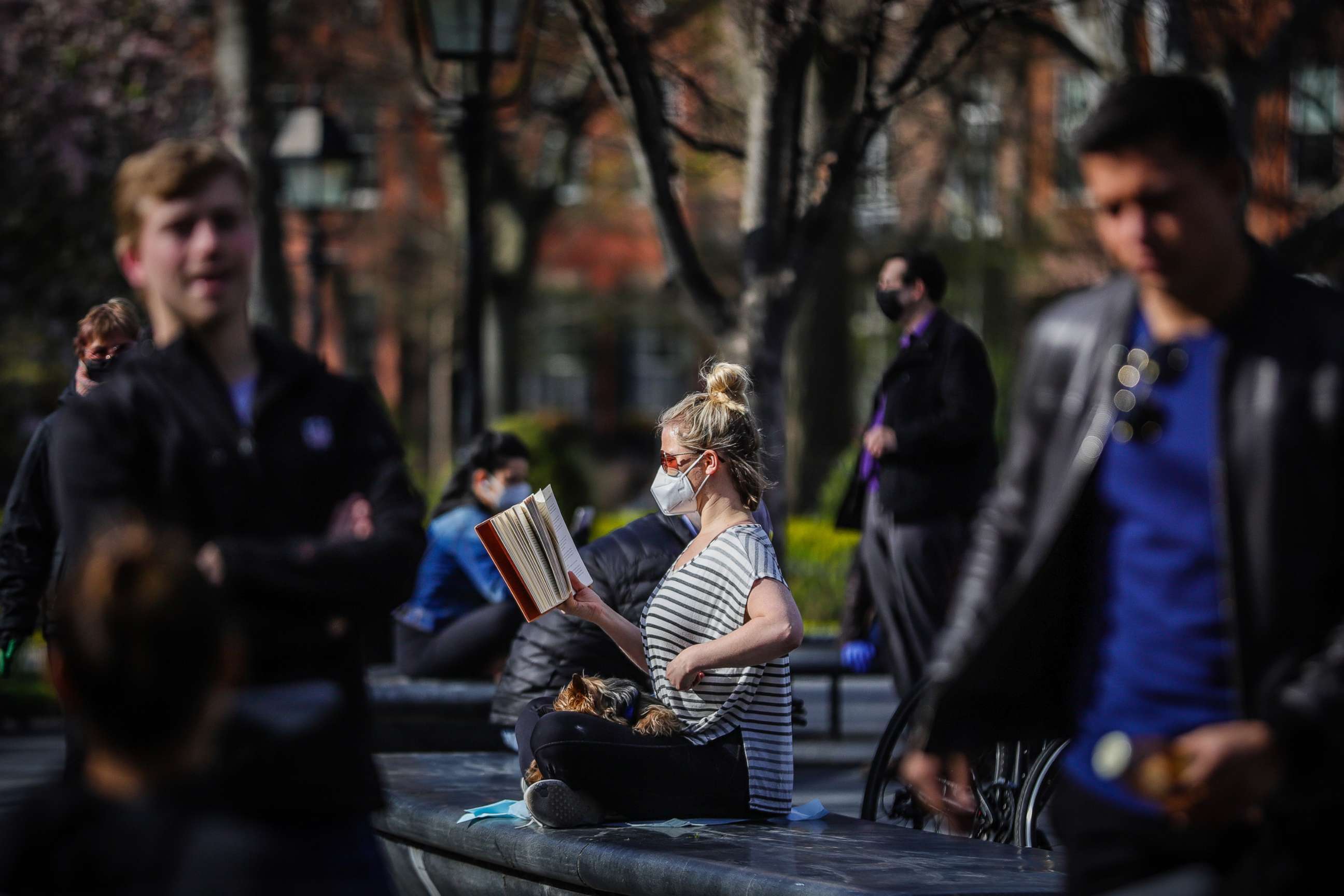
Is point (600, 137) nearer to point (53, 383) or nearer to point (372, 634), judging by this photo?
point (53, 383)

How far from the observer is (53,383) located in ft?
70.3

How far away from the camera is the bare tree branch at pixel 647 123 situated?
989 cm

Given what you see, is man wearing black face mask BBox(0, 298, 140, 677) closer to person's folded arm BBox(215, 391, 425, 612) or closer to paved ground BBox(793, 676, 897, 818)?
person's folded arm BBox(215, 391, 425, 612)

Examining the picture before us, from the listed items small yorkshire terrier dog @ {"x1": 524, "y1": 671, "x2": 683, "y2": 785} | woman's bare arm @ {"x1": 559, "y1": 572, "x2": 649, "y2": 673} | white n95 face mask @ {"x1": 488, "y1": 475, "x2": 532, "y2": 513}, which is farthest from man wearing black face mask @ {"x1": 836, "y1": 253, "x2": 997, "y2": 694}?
small yorkshire terrier dog @ {"x1": 524, "y1": 671, "x2": 683, "y2": 785}

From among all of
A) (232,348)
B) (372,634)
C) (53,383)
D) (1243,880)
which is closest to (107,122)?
(53,383)

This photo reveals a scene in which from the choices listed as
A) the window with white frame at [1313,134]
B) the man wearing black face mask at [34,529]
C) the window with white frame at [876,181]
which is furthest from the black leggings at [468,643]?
the window with white frame at [1313,134]

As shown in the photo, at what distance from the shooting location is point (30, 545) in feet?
16.8

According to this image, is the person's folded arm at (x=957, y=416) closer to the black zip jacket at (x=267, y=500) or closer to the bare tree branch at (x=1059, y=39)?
the bare tree branch at (x=1059, y=39)

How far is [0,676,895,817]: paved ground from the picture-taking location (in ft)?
30.3

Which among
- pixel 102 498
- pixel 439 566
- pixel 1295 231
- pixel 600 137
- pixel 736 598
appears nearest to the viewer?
pixel 102 498

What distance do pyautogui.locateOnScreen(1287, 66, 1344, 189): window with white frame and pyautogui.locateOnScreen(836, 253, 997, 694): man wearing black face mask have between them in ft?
41.7

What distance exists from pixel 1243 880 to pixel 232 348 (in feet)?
5.70

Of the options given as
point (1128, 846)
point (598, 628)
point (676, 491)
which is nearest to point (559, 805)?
point (676, 491)

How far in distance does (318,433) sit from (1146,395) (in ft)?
4.26
